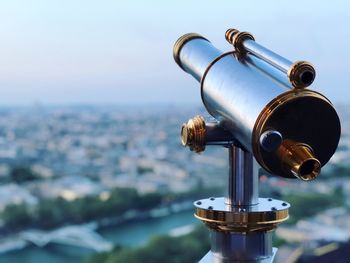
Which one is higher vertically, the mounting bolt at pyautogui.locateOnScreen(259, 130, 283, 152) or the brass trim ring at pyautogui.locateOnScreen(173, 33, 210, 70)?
the brass trim ring at pyautogui.locateOnScreen(173, 33, 210, 70)

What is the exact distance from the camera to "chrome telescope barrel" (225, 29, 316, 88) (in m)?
0.44

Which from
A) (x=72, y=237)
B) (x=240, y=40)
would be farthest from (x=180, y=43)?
(x=72, y=237)

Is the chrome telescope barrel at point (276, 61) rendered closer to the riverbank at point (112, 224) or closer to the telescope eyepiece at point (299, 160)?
the telescope eyepiece at point (299, 160)

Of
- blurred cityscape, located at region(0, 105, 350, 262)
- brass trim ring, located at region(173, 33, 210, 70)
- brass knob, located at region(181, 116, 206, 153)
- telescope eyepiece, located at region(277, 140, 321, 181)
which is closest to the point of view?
telescope eyepiece, located at region(277, 140, 321, 181)

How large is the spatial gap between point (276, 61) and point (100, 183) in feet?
3.11

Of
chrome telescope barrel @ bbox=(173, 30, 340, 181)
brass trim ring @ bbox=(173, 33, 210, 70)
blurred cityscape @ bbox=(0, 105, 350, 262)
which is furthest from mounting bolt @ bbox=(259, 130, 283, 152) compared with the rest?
blurred cityscape @ bbox=(0, 105, 350, 262)

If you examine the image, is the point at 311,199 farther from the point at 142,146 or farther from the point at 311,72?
the point at 311,72

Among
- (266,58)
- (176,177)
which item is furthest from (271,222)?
(176,177)

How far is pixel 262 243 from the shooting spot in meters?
0.49

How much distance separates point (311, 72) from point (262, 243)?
14cm

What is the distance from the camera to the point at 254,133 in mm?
438

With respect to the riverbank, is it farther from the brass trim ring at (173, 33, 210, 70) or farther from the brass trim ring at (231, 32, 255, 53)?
the brass trim ring at (231, 32, 255, 53)

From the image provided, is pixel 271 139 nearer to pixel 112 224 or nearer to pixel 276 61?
pixel 276 61

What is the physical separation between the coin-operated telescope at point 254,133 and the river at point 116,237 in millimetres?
760
